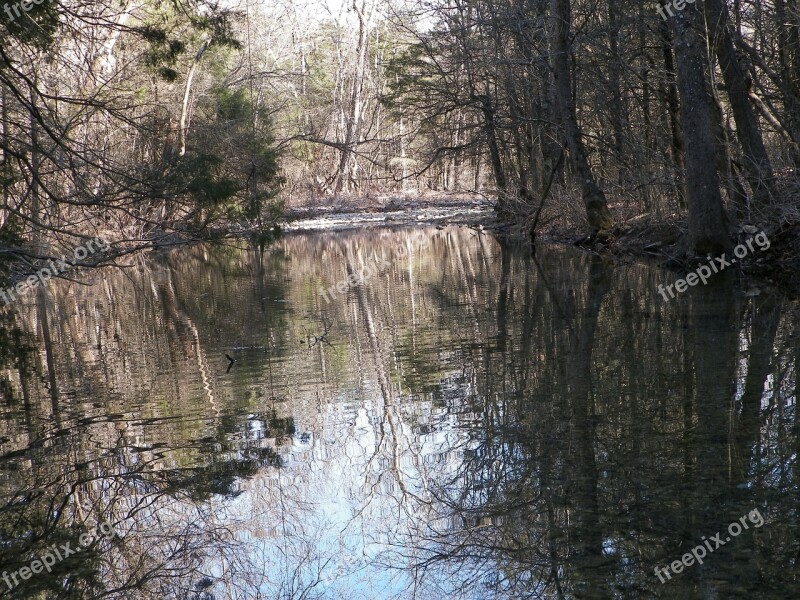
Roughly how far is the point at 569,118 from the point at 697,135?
16.8ft

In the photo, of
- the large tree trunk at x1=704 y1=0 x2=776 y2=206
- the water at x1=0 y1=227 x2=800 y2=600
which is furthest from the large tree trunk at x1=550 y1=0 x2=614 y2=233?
the water at x1=0 y1=227 x2=800 y2=600

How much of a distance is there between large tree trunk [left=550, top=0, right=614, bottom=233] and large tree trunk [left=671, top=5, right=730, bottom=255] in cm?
409

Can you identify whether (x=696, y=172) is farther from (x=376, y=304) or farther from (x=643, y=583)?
(x=643, y=583)

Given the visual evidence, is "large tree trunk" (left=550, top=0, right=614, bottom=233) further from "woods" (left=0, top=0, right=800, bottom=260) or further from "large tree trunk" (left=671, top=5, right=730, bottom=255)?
"large tree trunk" (left=671, top=5, right=730, bottom=255)

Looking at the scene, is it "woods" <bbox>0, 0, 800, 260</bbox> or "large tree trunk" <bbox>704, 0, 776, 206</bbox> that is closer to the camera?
"woods" <bbox>0, 0, 800, 260</bbox>

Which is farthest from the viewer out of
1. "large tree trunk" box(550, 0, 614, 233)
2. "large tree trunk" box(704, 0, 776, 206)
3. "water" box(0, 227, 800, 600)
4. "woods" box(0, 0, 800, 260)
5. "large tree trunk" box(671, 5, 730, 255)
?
"large tree trunk" box(550, 0, 614, 233)

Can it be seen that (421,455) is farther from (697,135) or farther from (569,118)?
(569,118)

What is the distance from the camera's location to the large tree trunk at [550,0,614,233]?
1795cm

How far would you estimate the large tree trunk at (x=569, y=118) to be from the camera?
1795cm

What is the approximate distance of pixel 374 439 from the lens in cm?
673

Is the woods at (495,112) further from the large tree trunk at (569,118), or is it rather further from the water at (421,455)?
the water at (421,455)

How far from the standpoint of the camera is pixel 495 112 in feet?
66.8

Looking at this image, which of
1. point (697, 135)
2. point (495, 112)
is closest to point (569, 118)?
point (495, 112)

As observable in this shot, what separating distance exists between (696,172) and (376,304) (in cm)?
562
